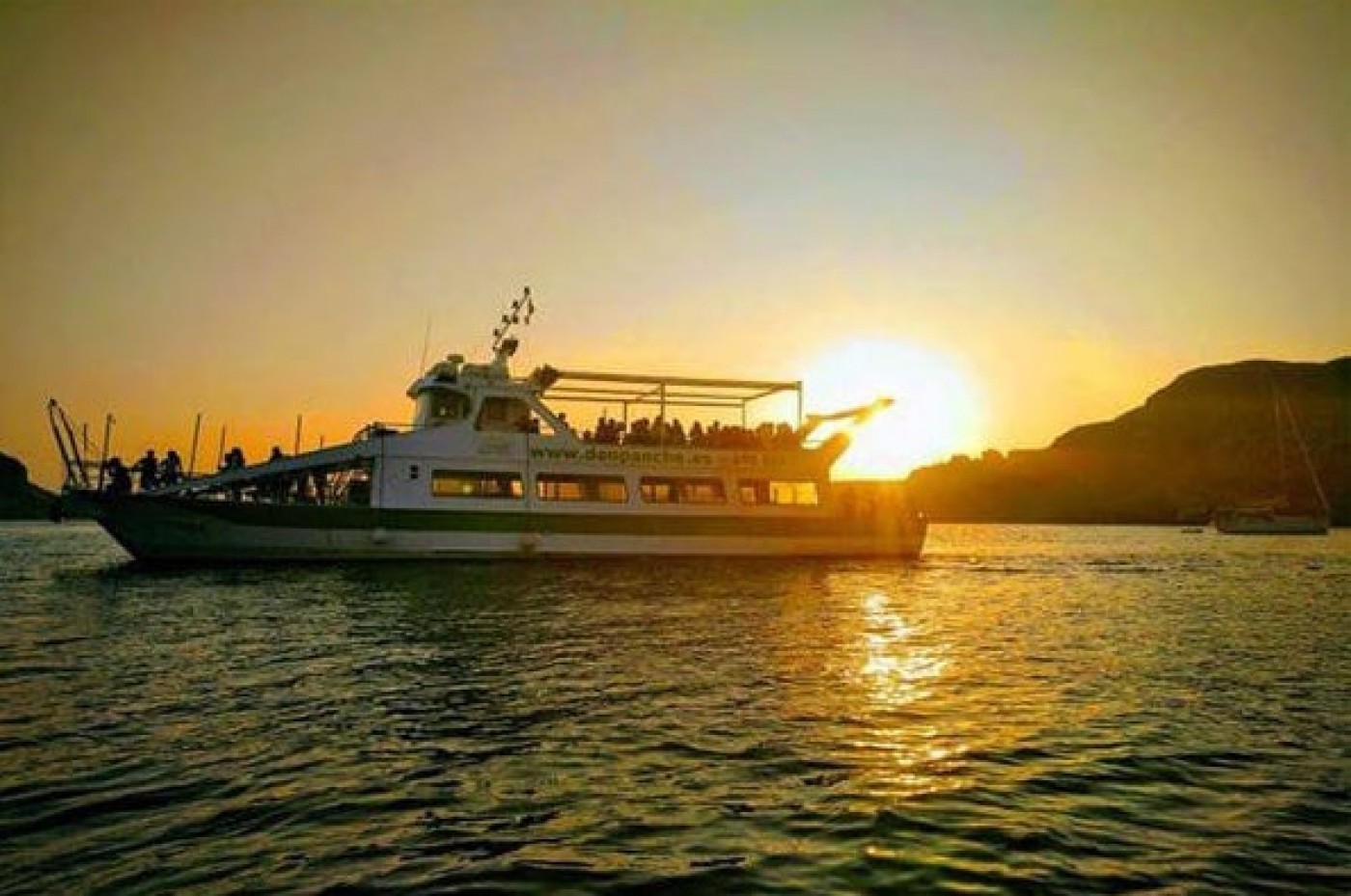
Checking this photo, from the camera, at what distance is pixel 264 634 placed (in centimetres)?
1519

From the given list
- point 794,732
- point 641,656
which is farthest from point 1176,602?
point 794,732

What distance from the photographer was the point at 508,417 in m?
33.7

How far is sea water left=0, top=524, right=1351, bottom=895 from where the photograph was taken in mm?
5359

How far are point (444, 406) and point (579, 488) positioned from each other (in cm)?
650

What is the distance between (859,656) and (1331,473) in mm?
205382

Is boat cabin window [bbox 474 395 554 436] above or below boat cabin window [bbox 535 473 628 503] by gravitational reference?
above

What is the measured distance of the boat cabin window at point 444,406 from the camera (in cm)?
3359

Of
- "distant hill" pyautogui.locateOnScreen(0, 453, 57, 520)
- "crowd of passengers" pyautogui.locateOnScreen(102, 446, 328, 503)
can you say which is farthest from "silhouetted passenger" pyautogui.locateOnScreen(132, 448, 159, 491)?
"distant hill" pyautogui.locateOnScreen(0, 453, 57, 520)

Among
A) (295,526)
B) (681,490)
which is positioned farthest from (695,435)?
(295,526)

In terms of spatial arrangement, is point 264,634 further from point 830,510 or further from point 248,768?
point 830,510

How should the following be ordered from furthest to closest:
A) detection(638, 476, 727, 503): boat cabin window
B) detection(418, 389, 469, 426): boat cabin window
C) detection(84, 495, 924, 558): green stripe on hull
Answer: detection(638, 476, 727, 503): boat cabin window < detection(418, 389, 469, 426): boat cabin window < detection(84, 495, 924, 558): green stripe on hull

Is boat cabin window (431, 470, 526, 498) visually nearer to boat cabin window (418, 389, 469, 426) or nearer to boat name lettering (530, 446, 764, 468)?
boat name lettering (530, 446, 764, 468)

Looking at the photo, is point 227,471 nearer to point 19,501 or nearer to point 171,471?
point 171,471

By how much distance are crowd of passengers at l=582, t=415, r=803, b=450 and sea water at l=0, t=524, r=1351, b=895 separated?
56.7 ft
